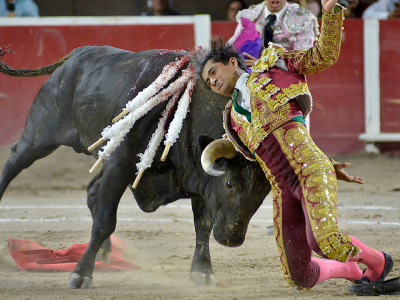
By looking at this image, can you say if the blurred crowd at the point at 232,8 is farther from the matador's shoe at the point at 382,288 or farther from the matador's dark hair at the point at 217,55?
the matador's shoe at the point at 382,288

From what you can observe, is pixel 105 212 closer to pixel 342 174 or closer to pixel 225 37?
pixel 342 174

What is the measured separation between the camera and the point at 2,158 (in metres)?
6.23

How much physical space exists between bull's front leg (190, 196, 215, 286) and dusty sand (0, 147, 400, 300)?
6cm

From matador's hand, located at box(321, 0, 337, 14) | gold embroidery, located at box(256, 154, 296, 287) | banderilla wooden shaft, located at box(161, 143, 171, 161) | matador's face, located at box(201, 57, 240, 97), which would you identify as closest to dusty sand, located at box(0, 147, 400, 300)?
gold embroidery, located at box(256, 154, 296, 287)

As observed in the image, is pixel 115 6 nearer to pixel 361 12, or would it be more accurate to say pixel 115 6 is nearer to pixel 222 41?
pixel 361 12

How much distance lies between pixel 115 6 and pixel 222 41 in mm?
4997

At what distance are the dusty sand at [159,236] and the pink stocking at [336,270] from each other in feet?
0.33

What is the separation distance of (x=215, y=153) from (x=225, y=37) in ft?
14.2

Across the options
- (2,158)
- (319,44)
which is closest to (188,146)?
(319,44)

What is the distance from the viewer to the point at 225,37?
645 cm

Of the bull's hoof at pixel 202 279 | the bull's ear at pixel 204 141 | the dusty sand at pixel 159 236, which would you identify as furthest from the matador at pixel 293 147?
the bull's hoof at pixel 202 279

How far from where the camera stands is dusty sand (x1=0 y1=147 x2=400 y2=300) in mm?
2615

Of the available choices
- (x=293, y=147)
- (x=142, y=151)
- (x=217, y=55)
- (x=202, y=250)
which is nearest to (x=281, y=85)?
(x=293, y=147)

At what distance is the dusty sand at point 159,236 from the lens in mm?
2615
